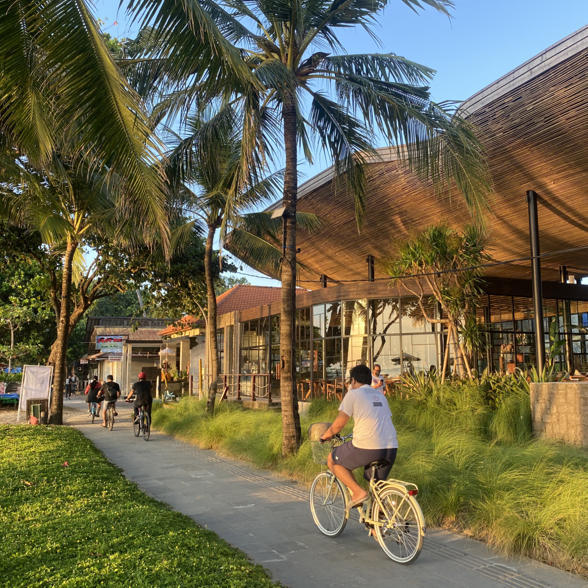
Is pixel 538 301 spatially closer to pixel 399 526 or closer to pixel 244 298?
pixel 399 526

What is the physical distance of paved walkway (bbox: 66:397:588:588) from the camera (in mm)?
4371

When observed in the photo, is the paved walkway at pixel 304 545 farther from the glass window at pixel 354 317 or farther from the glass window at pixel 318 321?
the glass window at pixel 318 321

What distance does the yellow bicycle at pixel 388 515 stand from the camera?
14.9ft

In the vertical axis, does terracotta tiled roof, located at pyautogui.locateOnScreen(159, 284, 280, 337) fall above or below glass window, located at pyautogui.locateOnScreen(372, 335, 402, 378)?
above

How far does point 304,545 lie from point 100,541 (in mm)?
1848

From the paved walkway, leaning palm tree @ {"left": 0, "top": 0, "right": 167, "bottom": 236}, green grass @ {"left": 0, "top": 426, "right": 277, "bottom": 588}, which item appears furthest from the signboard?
Result: leaning palm tree @ {"left": 0, "top": 0, "right": 167, "bottom": 236}

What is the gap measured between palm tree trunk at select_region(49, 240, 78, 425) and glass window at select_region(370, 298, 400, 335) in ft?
29.2

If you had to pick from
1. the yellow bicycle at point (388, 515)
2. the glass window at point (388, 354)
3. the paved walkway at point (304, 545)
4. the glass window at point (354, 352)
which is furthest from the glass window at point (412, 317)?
the yellow bicycle at point (388, 515)

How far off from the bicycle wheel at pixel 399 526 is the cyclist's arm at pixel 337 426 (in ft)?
2.24

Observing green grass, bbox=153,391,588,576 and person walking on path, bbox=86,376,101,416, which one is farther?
person walking on path, bbox=86,376,101,416

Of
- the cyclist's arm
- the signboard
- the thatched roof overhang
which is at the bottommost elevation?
the cyclist's arm

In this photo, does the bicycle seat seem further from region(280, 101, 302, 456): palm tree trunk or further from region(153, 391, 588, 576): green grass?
region(280, 101, 302, 456): palm tree trunk

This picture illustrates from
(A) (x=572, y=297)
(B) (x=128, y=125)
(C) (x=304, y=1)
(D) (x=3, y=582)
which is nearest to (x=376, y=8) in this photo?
(C) (x=304, y=1)

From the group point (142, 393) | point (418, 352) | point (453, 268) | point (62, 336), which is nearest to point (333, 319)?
point (418, 352)
